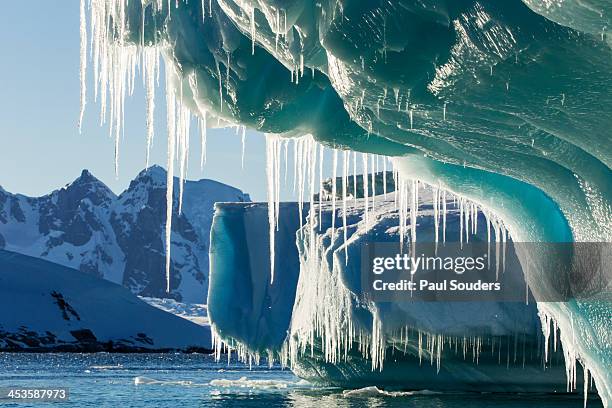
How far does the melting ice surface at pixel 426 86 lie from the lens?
413 centimetres

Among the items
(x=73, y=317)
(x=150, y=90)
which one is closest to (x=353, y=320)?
(x=150, y=90)

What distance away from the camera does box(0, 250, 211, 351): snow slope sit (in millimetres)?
111500

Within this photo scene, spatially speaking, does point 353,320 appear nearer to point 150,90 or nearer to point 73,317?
point 150,90

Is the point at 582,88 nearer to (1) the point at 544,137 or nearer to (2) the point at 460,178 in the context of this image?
(1) the point at 544,137

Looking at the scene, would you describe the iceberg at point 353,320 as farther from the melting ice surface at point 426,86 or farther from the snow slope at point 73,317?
the snow slope at point 73,317

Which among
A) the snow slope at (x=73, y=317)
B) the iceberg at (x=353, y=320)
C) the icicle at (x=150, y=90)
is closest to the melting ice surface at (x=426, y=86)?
the icicle at (x=150, y=90)

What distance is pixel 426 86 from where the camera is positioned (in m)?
4.70

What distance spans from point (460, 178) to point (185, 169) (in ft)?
7.69

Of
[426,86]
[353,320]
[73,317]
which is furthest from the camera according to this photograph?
[73,317]

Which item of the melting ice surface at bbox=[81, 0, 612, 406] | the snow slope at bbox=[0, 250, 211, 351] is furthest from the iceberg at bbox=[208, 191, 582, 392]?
the snow slope at bbox=[0, 250, 211, 351]

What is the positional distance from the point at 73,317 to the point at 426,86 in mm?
114978

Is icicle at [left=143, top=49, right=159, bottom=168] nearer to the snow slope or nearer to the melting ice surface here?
the melting ice surface

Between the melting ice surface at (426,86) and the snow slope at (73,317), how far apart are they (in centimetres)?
10909

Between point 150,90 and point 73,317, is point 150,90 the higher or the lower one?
the higher one
